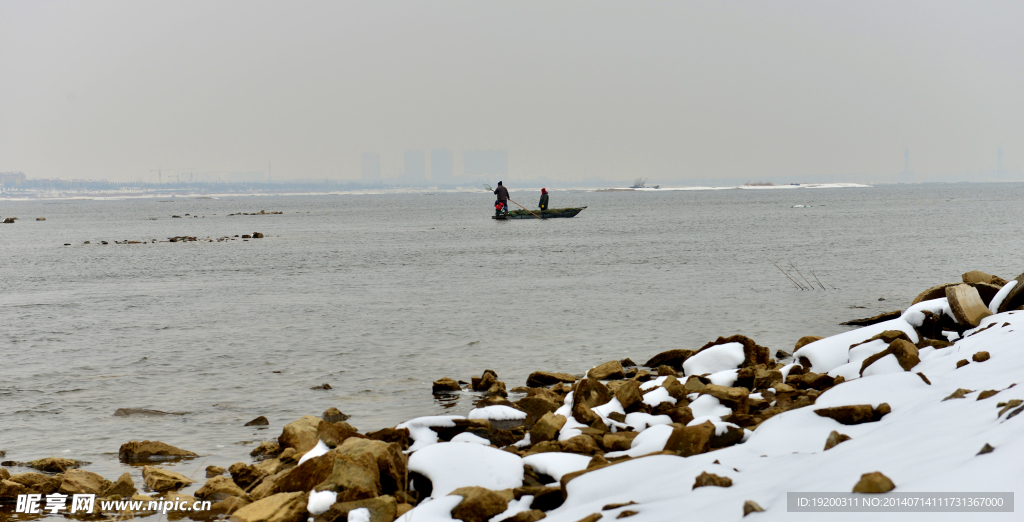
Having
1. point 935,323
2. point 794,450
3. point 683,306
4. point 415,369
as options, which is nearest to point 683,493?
point 794,450

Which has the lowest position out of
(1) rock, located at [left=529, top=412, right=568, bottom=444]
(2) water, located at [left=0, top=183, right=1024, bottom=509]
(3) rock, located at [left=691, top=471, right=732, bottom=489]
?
(2) water, located at [left=0, top=183, right=1024, bottom=509]

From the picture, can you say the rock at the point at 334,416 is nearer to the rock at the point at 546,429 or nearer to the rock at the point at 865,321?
the rock at the point at 546,429

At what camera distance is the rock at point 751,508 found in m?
4.49

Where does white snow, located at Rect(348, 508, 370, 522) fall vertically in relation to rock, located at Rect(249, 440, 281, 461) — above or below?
above

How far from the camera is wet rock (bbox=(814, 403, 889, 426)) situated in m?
6.25

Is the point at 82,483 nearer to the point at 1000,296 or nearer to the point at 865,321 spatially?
the point at 1000,296

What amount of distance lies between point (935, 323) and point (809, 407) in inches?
197

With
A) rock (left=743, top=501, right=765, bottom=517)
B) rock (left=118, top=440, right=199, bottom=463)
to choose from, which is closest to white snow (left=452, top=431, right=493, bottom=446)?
rock (left=118, top=440, right=199, bottom=463)

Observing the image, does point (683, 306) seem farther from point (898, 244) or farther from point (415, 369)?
point (898, 244)

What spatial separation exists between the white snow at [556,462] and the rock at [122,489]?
3.59m

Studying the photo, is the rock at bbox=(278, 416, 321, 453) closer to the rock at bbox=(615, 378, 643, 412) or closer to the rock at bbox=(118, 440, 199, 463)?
the rock at bbox=(118, 440, 199, 463)

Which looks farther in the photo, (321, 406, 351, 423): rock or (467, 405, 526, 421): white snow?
(321, 406, 351, 423): rock

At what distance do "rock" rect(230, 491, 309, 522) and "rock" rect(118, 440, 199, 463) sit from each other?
95.6 inches

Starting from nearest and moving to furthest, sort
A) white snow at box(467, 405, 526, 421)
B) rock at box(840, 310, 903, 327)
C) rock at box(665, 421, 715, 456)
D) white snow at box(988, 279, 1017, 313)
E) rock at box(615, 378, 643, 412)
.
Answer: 1. rock at box(665, 421, 715, 456)
2. white snow at box(467, 405, 526, 421)
3. rock at box(615, 378, 643, 412)
4. white snow at box(988, 279, 1017, 313)
5. rock at box(840, 310, 903, 327)
